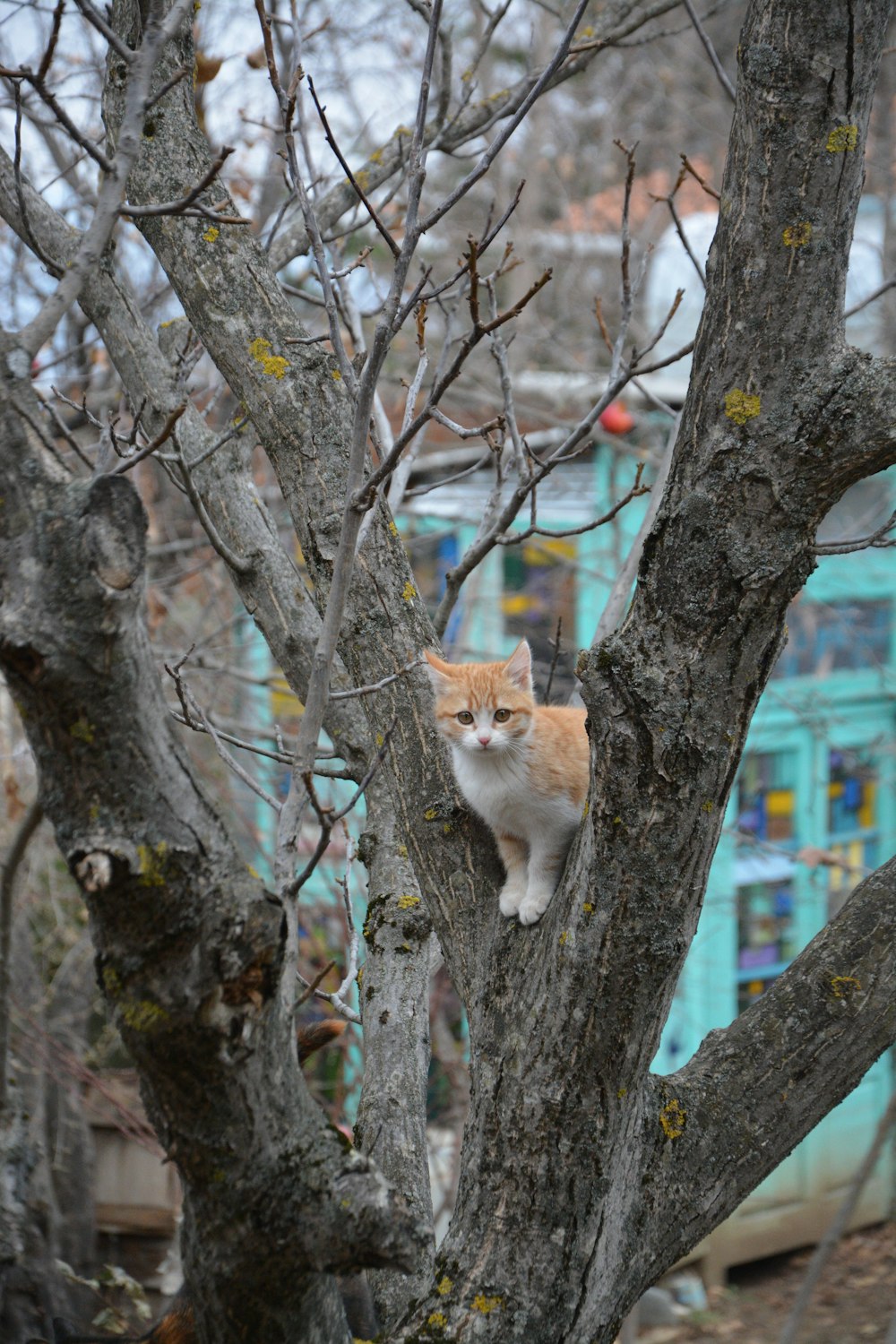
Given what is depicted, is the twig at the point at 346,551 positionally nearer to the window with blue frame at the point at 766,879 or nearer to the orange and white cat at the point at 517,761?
the orange and white cat at the point at 517,761

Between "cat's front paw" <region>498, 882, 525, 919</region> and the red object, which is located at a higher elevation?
the red object

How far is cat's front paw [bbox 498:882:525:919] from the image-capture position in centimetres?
225

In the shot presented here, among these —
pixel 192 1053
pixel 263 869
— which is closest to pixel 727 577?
pixel 192 1053

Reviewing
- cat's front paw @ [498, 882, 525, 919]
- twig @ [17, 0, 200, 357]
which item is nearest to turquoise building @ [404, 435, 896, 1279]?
cat's front paw @ [498, 882, 525, 919]

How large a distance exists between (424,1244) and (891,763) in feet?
26.4

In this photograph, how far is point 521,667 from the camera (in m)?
3.37

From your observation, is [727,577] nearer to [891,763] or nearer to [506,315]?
[506,315]

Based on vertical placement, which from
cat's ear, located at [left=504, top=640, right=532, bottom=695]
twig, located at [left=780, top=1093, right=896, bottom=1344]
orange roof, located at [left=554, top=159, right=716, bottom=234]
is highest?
orange roof, located at [left=554, top=159, right=716, bottom=234]

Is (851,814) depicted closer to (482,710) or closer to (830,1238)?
(482,710)

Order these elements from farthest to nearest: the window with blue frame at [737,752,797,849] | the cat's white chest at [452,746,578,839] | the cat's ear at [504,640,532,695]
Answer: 1. the window with blue frame at [737,752,797,849]
2. the cat's ear at [504,640,532,695]
3. the cat's white chest at [452,746,578,839]

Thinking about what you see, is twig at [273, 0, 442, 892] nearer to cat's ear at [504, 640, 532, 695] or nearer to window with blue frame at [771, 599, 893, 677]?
cat's ear at [504, 640, 532, 695]

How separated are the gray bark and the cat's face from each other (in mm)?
691

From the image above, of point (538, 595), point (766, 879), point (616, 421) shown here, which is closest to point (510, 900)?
point (616, 421)

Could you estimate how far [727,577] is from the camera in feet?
5.72
